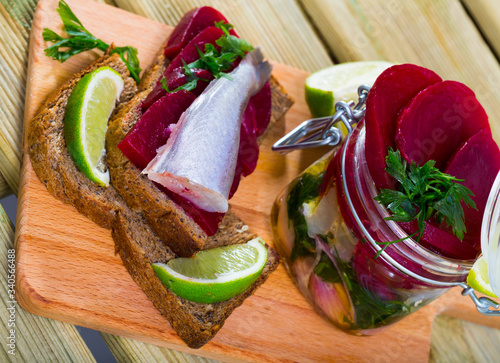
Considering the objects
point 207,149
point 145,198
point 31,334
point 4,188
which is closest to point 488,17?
point 207,149

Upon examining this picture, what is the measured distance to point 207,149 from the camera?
1.65 metres

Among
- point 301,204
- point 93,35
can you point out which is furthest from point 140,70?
point 301,204

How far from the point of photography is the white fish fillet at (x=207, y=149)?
5.24 ft

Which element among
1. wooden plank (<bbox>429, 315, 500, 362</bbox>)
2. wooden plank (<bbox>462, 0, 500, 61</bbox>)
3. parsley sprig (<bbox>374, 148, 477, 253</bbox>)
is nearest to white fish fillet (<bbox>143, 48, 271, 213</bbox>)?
parsley sprig (<bbox>374, 148, 477, 253</bbox>)

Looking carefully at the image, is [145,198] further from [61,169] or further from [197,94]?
[197,94]

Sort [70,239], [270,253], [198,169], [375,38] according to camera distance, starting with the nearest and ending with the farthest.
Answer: [198,169] → [70,239] → [270,253] → [375,38]

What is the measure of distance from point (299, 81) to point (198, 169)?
0.97m

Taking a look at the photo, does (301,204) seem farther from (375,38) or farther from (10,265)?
(375,38)

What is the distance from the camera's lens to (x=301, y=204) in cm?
180

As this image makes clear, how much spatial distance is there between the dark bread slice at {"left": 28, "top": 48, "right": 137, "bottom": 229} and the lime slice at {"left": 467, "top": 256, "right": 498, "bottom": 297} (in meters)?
1.20

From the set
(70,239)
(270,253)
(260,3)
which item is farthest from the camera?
(260,3)

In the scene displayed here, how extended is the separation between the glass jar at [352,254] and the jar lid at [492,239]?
6.1 inches

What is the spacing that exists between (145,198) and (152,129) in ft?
0.81

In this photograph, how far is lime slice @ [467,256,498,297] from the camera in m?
1.47
